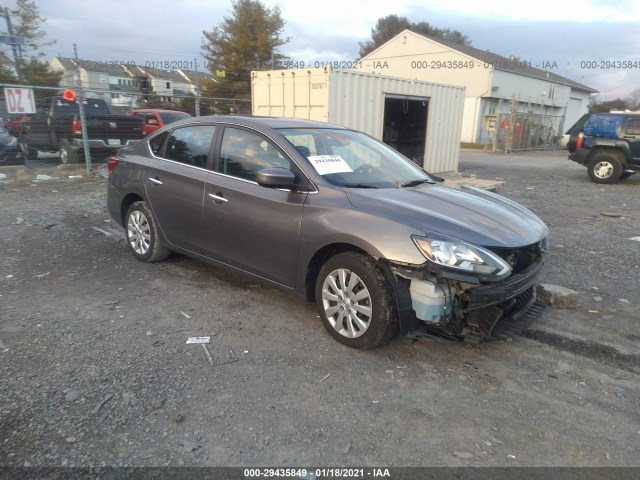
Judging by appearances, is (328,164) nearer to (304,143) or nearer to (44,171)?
(304,143)

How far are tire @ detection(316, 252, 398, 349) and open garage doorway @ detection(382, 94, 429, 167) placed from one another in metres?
10.2

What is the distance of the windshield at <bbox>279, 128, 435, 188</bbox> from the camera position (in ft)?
12.0

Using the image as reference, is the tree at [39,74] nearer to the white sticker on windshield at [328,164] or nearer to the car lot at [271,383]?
the car lot at [271,383]

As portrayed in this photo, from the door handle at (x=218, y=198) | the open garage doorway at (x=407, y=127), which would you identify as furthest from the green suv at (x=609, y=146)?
the door handle at (x=218, y=198)

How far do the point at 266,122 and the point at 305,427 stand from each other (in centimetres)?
262

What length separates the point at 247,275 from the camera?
394cm

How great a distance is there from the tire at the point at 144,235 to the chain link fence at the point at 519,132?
2515 centimetres

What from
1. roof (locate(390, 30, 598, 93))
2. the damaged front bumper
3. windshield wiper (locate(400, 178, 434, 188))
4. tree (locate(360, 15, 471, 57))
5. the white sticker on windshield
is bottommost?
the damaged front bumper

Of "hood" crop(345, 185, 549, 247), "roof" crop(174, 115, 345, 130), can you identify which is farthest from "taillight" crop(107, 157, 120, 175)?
"hood" crop(345, 185, 549, 247)

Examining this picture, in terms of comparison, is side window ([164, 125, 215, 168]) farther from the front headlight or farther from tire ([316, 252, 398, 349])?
the front headlight

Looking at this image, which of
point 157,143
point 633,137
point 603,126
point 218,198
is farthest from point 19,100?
point 633,137

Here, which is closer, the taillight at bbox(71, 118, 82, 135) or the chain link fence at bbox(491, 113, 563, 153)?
the taillight at bbox(71, 118, 82, 135)

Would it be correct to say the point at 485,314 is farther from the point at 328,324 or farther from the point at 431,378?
the point at 328,324

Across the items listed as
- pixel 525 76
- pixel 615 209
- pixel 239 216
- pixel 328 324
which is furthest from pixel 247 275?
pixel 525 76
